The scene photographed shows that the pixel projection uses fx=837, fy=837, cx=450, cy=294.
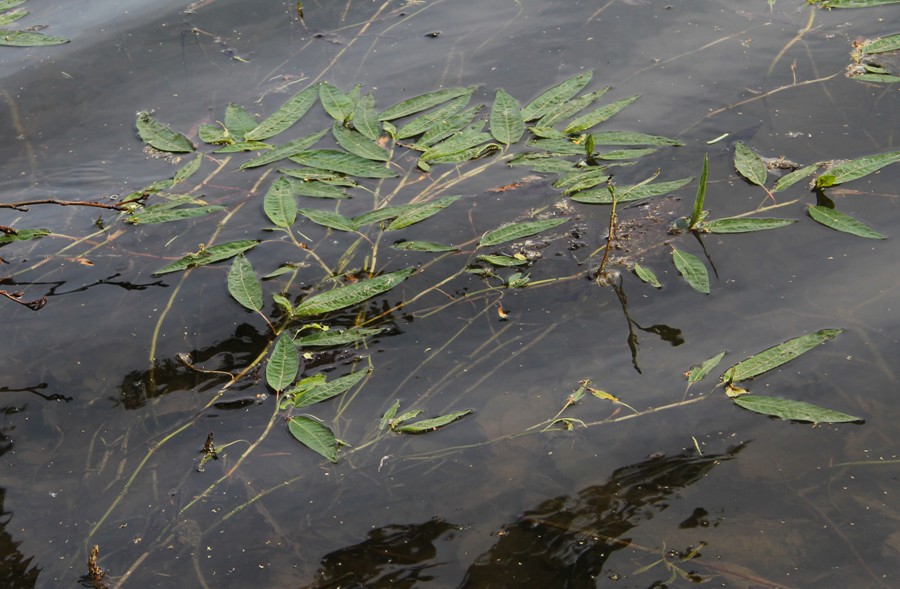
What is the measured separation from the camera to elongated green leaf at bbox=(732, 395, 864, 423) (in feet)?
6.56

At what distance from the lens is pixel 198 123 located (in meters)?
3.12

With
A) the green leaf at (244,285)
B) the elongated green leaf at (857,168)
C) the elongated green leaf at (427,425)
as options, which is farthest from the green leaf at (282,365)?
the elongated green leaf at (857,168)

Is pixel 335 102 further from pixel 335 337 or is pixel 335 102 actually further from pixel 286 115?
pixel 335 337

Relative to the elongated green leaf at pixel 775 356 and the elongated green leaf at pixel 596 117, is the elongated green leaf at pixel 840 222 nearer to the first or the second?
the elongated green leaf at pixel 775 356

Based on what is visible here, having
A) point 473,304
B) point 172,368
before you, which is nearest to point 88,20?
point 172,368

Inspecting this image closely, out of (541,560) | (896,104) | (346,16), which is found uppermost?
(346,16)

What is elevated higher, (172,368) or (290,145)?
(290,145)

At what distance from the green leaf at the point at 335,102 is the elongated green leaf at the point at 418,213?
59 centimetres

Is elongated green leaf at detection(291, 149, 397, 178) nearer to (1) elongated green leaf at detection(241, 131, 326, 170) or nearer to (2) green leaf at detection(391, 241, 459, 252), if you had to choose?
(1) elongated green leaf at detection(241, 131, 326, 170)

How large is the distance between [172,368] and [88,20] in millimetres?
2139

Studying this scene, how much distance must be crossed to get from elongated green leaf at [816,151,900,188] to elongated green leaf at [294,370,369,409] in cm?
155

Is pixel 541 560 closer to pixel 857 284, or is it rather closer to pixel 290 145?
pixel 857 284

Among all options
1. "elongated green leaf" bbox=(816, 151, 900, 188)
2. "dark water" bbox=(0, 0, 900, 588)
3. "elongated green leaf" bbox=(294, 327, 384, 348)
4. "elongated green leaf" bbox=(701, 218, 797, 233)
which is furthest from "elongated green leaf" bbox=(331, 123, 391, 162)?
"elongated green leaf" bbox=(816, 151, 900, 188)

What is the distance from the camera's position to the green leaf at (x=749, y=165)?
2.66m
